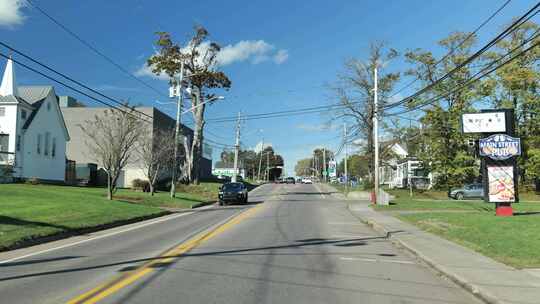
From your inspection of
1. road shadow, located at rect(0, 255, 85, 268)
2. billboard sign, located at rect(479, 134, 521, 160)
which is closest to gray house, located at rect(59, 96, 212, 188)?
billboard sign, located at rect(479, 134, 521, 160)

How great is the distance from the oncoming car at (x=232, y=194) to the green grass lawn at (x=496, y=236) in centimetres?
1814

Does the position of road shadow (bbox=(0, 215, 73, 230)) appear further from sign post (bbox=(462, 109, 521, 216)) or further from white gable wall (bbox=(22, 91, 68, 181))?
white gable wall (bbox=(22, 91, 68, 181))

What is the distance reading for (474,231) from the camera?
16.8 metres

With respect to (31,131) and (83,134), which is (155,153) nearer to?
(31,131)

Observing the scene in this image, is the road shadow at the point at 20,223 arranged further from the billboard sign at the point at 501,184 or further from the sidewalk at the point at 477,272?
the billboard sign at the point at 501,184

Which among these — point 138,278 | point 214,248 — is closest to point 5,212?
point 214,248

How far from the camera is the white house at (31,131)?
38344 mm

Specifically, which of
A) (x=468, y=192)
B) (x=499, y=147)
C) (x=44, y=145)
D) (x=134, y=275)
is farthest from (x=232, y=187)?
(x=134, y=275)

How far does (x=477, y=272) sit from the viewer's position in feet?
32.3

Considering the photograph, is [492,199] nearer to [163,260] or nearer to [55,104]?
[163,260]

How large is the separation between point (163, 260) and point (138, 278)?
2.10 meters

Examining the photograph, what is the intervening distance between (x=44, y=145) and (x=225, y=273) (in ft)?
122

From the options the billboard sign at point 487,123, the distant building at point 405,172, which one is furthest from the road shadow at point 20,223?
the distant building at point 405,172

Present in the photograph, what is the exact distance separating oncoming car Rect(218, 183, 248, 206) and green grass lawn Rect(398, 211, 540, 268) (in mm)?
18137
